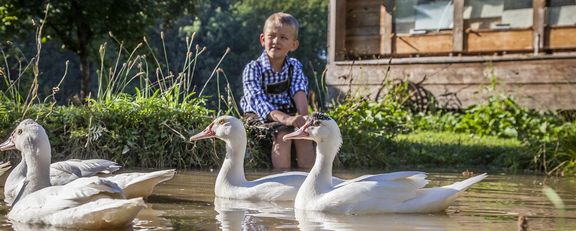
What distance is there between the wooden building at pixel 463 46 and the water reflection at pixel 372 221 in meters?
10.5

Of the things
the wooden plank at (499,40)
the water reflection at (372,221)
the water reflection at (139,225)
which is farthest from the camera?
the wooden plank at (499,40)

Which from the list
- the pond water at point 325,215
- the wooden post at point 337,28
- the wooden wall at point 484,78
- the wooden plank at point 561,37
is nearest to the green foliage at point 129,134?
the pond water at point 325,215

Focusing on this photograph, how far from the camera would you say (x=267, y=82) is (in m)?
10.4

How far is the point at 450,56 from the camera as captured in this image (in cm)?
2061

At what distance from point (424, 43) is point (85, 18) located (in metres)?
6.84

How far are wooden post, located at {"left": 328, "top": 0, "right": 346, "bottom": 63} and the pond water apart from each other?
1354 centimetres

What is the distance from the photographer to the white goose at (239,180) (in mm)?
7344

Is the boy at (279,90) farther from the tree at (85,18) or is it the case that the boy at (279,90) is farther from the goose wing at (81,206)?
the tree at (85,18)

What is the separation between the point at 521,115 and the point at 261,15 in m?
32.7

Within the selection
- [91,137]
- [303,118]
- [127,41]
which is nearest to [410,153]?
[303,118]

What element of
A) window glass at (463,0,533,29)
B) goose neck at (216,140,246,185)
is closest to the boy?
goose neck at (216,140,246,185)

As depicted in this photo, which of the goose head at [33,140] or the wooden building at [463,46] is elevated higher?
the wooden building at [463,46]

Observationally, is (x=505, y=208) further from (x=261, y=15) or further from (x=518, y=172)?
(x=261, y=15)

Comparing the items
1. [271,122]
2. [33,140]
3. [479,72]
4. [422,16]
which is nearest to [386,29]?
[422,16]
